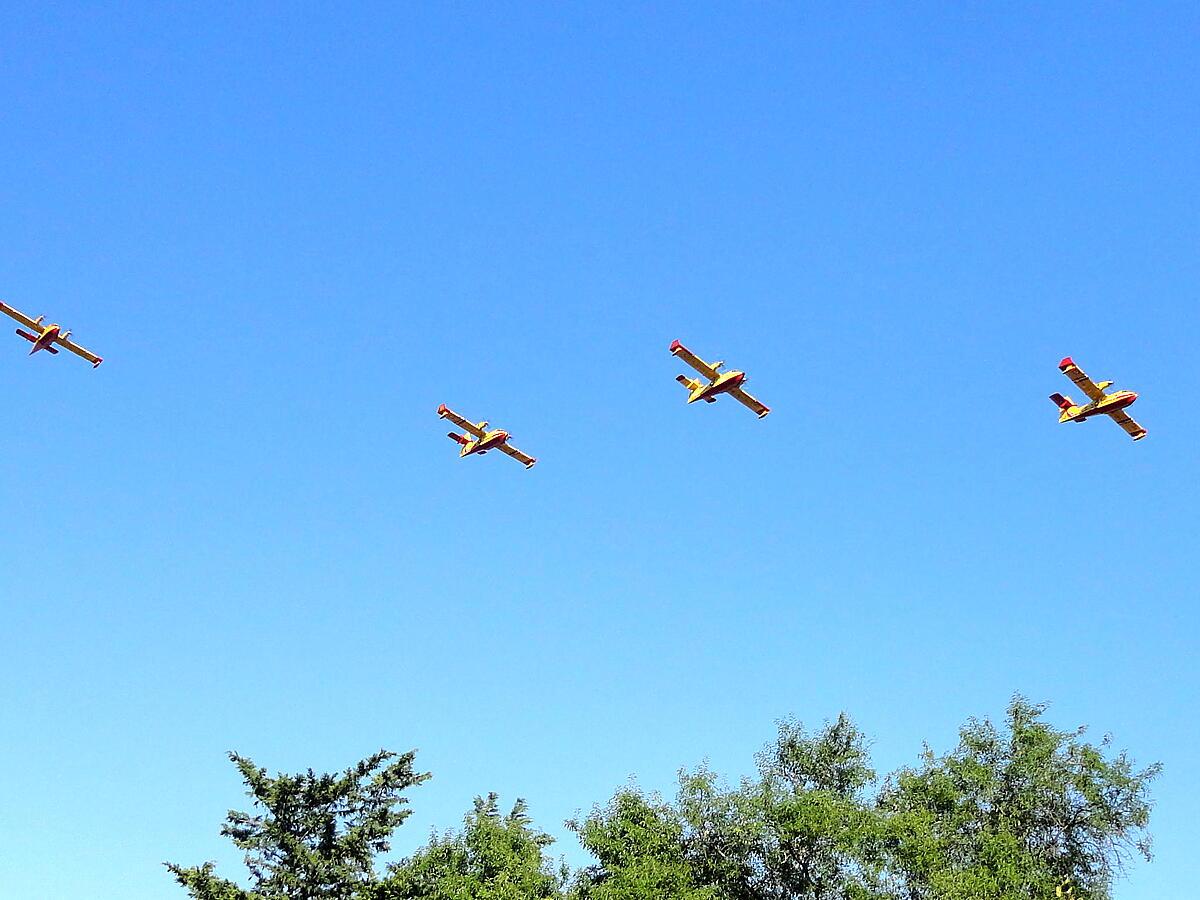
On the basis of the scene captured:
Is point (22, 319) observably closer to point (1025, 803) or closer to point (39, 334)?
point (39, 334)

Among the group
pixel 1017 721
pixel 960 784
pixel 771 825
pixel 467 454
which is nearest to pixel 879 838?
pixel 771 825

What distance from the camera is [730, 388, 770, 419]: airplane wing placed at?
50531 millimetres

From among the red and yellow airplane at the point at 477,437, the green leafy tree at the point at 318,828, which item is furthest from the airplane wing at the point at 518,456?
the green leafy tree at the point at 318,828

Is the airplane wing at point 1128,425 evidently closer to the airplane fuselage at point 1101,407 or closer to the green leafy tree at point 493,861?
the airplane fuselage at point 1101,407

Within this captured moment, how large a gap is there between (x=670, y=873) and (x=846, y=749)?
38.7 ft

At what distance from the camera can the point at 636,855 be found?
170 feet

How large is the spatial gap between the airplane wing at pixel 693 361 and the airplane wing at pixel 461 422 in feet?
40.8

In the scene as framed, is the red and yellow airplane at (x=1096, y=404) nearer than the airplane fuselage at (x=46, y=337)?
Yes

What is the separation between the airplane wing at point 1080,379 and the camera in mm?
45688

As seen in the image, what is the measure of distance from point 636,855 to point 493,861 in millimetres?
6128

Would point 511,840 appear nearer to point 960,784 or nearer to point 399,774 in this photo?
point 399,774

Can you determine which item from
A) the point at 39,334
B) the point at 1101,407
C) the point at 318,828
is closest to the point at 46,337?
the point at 39,334

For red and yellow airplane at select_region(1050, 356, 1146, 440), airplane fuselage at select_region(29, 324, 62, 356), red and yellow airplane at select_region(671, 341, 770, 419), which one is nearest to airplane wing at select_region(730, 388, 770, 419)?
red and yellow airplane at select_region(671, 341, 770, 419)

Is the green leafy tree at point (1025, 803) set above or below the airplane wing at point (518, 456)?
below
